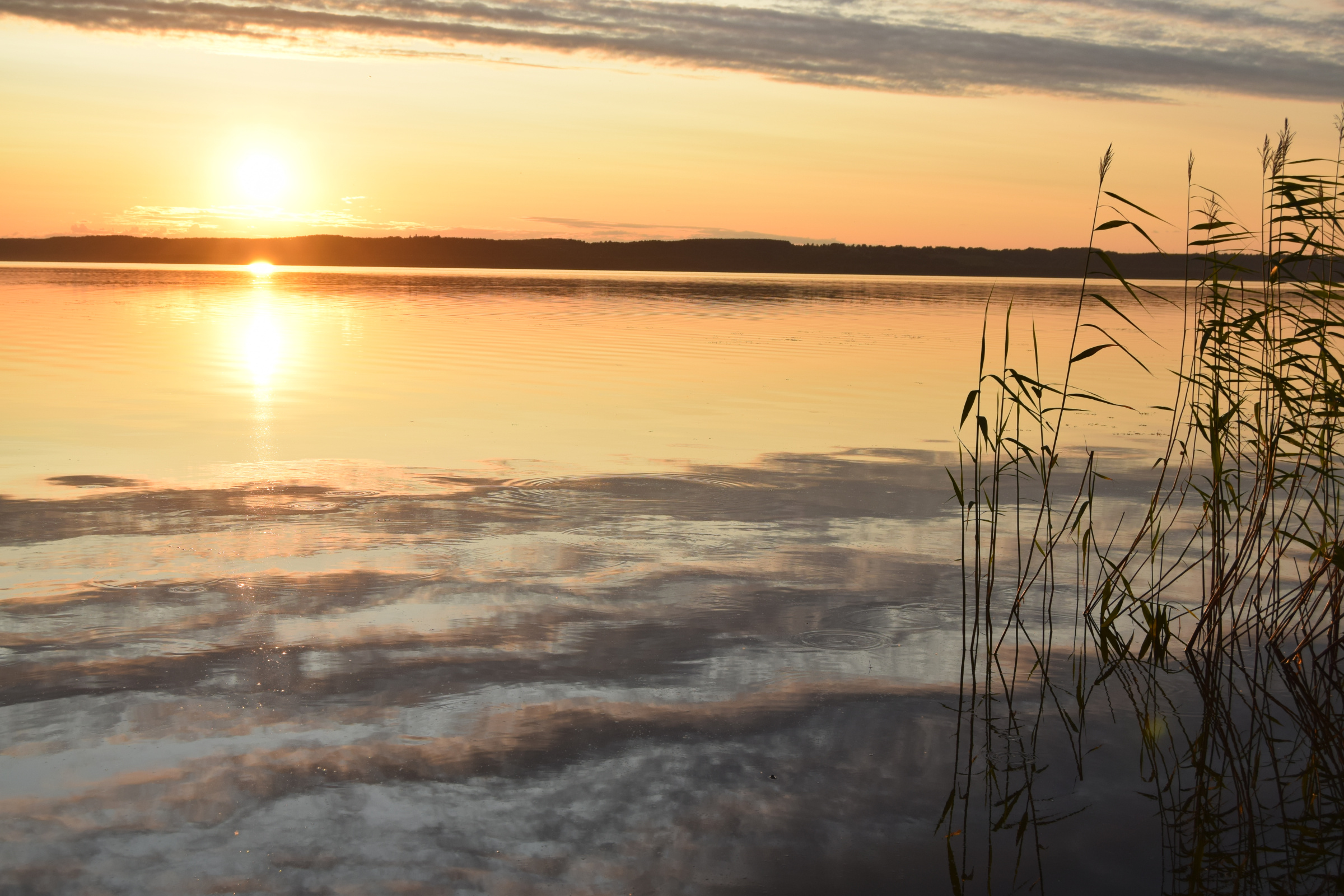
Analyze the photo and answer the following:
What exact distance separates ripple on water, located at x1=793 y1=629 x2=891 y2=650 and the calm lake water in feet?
0.06

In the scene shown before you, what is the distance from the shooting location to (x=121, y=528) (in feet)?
24.4

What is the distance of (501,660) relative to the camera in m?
5.29

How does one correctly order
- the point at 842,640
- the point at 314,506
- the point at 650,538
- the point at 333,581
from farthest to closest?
the point at 314,506, the point at 650,538, the point at 333,581, the point at 842,640

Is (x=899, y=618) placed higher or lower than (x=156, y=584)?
higher

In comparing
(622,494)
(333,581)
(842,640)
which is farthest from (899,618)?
(622,494)

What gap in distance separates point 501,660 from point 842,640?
171cm

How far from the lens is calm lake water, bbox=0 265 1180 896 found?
3.66m

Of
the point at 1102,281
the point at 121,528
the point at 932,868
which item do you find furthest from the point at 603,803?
the point at 1102,281

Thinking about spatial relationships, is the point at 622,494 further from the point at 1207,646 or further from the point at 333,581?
the point at 1207,646

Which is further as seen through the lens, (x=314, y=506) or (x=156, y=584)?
(x=314, y=506)

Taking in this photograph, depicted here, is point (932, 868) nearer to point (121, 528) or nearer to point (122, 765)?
point (122, 765)

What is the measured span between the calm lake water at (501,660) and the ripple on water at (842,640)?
0.7 inches

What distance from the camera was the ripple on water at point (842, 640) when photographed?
5.61m

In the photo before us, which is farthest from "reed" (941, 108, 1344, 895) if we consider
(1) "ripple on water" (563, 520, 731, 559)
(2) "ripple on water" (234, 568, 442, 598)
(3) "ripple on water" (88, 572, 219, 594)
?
(3) "ripple on water" (88, 572, 219, 594)
